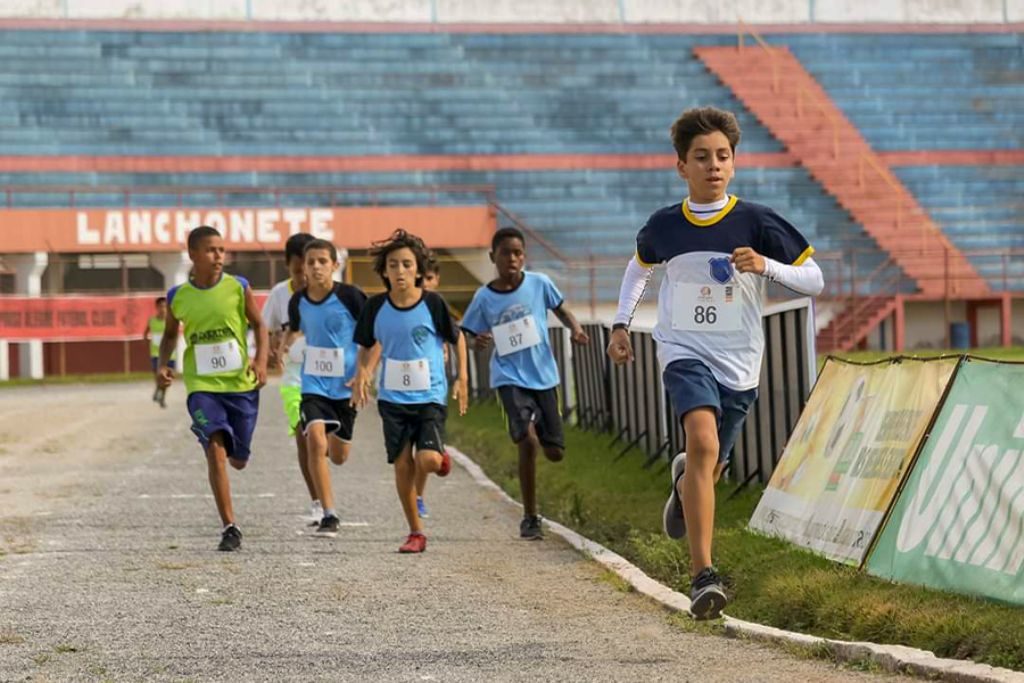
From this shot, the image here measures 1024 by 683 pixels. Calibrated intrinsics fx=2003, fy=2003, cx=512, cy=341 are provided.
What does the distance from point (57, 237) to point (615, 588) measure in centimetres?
3365

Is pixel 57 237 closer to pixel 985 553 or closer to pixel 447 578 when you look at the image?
pixel 447 578

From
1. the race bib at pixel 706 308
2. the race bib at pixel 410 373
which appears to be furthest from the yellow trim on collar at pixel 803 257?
the race bib at pixel 410 373

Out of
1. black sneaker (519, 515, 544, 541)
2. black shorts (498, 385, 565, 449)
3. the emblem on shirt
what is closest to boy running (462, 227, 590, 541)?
black shorts (498, 385, 565, 449)

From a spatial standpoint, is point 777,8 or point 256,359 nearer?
point 256,359

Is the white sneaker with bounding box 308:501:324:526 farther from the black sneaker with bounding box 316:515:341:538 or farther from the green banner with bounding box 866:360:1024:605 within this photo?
the green banner with bounding box 866:360:1024:605

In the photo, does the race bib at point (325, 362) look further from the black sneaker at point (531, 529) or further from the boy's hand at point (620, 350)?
the boy's hand at point (620, 350)

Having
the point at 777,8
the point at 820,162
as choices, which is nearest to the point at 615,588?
the point at 820,162

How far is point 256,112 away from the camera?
47.2 m

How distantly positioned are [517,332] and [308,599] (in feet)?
11.5

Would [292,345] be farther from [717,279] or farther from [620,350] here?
[717,279]

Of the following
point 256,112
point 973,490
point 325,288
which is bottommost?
point 973,490

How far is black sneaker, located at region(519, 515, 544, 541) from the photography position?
12.4 metres

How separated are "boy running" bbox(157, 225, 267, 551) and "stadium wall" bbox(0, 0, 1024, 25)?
1612 inches

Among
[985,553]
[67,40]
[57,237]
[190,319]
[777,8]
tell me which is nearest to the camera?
[985,553]
